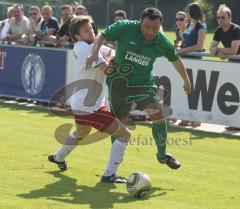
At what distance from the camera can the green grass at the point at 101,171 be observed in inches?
285

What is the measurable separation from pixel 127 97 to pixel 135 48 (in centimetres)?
63

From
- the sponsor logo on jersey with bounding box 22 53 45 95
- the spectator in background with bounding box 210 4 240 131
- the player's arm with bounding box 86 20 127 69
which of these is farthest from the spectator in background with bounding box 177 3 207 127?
the player's arm with bounding box 86 20 127 69

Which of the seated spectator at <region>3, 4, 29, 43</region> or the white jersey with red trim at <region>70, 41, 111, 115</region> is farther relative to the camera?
the seated spectator at <region>3, 4, 29, 43</region>

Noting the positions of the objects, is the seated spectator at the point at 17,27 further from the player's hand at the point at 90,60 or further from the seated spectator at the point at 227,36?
the player's hand at the point at 90,60

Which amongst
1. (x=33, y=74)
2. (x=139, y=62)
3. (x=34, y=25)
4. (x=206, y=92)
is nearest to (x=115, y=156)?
(x=139, y=62)

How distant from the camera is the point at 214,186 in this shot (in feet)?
Answer: 26.6

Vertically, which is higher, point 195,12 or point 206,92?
point 195,12

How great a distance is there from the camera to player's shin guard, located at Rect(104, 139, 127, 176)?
26.6 feet

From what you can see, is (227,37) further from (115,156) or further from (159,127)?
(115,156)

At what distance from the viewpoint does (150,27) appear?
788 centimetres

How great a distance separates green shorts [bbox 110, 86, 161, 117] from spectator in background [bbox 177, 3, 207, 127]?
4.70 m

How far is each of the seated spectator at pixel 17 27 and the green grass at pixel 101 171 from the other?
177 inches

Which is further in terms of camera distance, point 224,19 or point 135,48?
point 224,19

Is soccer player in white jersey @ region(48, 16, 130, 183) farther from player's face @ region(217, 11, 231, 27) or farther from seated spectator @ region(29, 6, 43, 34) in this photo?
seated spectator @ region(29, 6, 43, 34)
